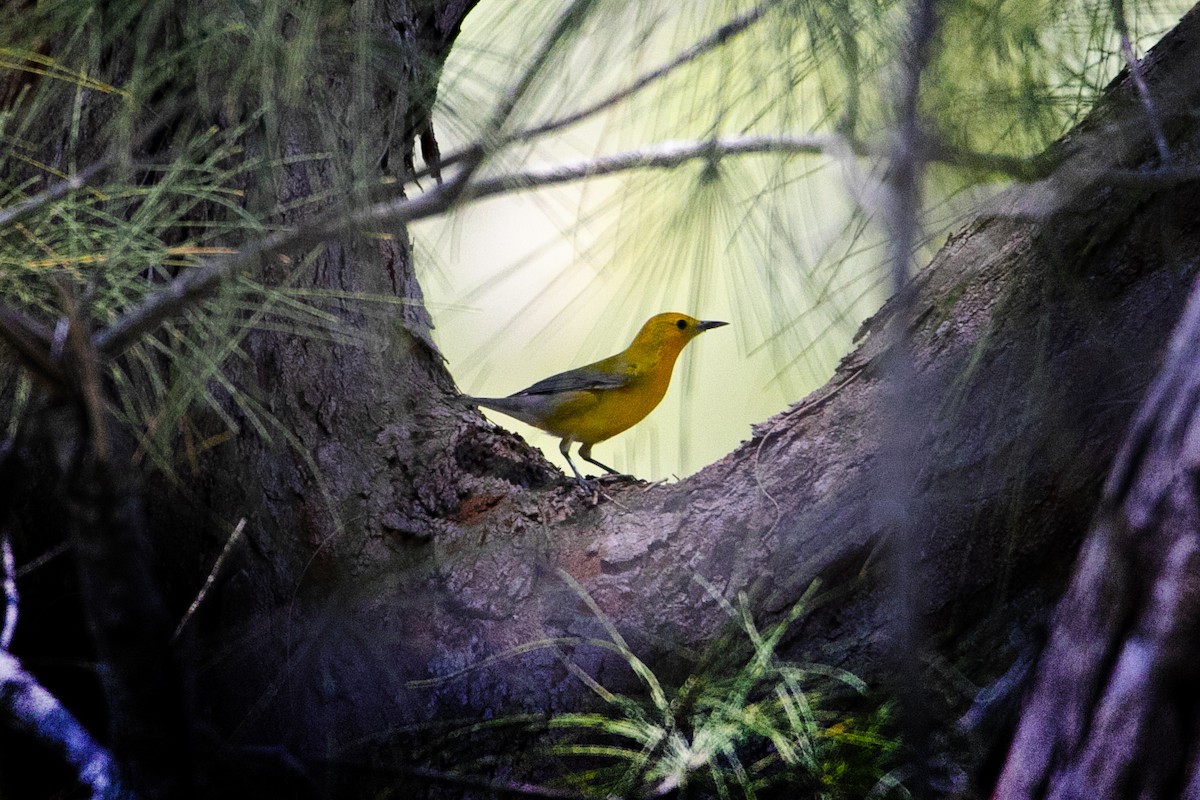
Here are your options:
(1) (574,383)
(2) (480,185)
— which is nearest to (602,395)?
(1) (574,383)

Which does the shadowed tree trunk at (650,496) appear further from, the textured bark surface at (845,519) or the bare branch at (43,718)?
the bare branch at (43,718)

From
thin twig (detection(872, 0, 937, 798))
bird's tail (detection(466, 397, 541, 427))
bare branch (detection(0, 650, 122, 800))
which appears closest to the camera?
thin twig (detection(872, 0, 937, 798))

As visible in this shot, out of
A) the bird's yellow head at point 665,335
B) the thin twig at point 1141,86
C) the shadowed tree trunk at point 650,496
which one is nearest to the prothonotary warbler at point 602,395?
the bird's yellow head at point 665,335

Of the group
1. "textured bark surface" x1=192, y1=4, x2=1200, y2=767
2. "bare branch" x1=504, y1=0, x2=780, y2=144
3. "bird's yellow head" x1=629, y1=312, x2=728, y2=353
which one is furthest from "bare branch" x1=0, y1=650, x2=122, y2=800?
"bird's yellow head" x1=629, y1=312, x2=728, y2=353

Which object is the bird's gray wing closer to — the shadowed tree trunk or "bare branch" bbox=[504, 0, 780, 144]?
the shadowed tree trunk

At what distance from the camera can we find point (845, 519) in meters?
1.71

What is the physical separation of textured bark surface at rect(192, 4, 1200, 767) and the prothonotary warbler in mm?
1976

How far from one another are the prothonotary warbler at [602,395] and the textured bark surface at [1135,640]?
2819 mm

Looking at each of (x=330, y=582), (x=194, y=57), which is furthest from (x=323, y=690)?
(x=194, y=57)

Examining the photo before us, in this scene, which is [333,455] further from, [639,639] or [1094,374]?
[1094,374]

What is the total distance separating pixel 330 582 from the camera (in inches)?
80.6

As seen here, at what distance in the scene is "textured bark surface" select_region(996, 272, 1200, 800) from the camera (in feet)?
3.78

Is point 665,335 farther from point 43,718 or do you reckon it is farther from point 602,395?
point 43,718

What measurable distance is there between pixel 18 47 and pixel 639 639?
1.55 m
